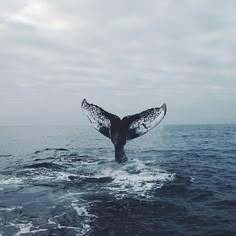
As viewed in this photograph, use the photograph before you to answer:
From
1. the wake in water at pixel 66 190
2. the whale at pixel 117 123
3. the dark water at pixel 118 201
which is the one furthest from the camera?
the whale at pixel 117 123

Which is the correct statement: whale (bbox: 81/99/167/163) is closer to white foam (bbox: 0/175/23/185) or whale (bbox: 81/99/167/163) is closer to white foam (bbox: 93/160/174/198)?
white foam (bbox: 93/160/174/198)

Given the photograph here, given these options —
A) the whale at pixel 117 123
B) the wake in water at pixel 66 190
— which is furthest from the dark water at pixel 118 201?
A: the whale at pixel 117 123

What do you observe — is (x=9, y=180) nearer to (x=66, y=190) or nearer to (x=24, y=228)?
(x=66, y=190)

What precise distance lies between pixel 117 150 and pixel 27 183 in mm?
3710

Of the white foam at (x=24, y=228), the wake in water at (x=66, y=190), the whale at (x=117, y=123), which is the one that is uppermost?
the whale at (x=117, y=123)

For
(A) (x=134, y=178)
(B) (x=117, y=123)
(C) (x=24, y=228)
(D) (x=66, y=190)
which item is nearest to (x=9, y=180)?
(D) (x=66, y=190)

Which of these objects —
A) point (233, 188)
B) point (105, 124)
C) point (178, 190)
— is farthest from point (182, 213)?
point (105, 124)

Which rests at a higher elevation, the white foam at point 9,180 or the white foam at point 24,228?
the white foam at point 9,180

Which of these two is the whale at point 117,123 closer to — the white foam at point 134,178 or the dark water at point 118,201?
the white foam at point 134,178

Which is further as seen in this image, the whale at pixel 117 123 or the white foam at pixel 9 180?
the whale at pixel 117 123

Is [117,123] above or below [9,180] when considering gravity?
above

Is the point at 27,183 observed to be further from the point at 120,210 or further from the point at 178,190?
the point at 178,190

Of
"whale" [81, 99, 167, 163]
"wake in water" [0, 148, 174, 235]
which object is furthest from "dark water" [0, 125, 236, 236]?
"whale" [81, 99, 167, 163]

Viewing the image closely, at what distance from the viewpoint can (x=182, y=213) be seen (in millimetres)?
7820
